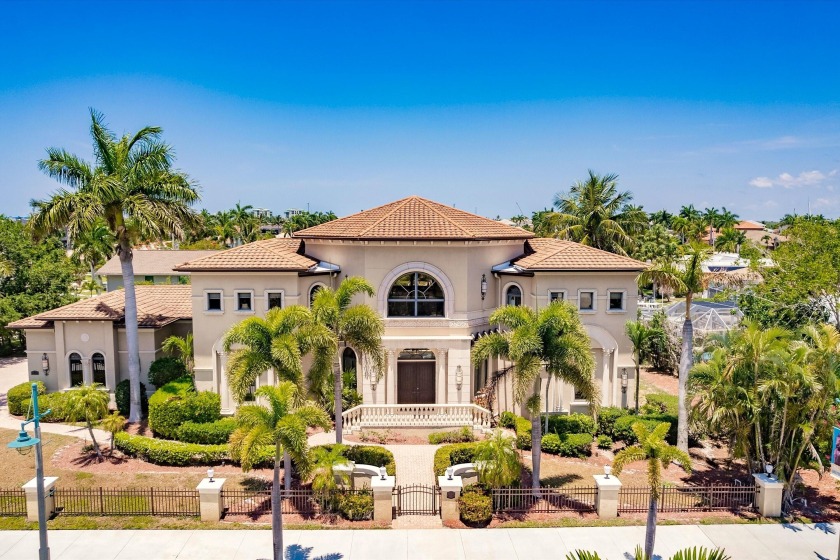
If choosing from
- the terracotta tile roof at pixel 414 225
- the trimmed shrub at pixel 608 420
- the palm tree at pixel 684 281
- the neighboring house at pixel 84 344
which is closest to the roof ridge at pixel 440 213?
the terracotta tile roof at pixel 414 225

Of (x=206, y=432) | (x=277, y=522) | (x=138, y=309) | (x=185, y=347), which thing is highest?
(x=138, y=309)

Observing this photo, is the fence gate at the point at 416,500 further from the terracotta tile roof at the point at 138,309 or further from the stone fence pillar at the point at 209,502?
the terracotta tile roof at the point at 138,309

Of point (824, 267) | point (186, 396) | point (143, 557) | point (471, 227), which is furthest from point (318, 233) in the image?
point (824, 267)

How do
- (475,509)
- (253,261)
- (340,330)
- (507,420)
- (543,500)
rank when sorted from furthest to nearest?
(253,261) → (507,420) → (340,330) → (543,500) → (475,509)

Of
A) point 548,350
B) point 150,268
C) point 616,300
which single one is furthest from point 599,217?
point 150,268

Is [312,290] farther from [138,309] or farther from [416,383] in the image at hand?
[138,309]

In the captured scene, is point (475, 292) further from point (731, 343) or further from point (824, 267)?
point (824, 267)

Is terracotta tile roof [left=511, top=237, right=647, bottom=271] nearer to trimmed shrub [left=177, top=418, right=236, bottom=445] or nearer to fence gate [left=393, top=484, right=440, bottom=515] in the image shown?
fence gate [left=393, top=484, right=440, bottom=515]

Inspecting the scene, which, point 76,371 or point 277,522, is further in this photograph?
point 76,371
